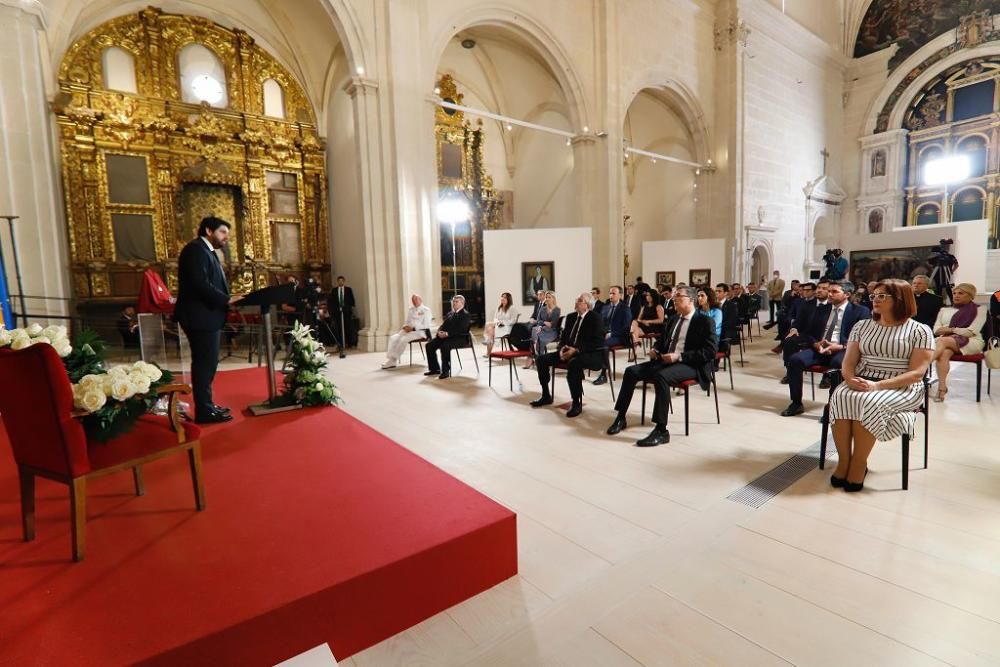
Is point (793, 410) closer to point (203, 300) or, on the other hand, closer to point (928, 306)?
point (928, 306)

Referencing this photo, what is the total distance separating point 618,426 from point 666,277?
1071 centimetres

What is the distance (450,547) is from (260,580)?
0.73m

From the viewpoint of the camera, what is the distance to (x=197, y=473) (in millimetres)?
2480

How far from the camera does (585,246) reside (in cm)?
1068

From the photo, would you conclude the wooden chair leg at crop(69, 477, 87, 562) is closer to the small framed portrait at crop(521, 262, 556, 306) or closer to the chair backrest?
the chair backrest

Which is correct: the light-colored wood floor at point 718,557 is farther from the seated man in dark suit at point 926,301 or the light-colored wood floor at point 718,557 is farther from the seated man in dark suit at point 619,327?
the seated man in dark suit at point 619,327

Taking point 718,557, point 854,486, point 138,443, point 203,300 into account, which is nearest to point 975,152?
point 854,486

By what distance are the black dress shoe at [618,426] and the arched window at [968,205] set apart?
70.5ft

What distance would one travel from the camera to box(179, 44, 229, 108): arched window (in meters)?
10.7

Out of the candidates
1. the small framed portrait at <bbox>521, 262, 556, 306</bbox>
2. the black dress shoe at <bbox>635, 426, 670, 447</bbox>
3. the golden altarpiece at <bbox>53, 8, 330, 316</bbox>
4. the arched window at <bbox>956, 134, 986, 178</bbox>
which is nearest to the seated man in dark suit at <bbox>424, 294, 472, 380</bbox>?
the black dress shoe at <bbox>635, 426, 670, 447</bbox>

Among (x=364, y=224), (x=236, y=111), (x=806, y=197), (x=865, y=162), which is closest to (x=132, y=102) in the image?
(x=236, y=111)

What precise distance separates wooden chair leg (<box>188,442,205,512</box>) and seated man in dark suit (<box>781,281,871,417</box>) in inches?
187

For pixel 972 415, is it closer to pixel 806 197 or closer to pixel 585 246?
pixel 585 246

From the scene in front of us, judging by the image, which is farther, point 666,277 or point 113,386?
point 666,277
